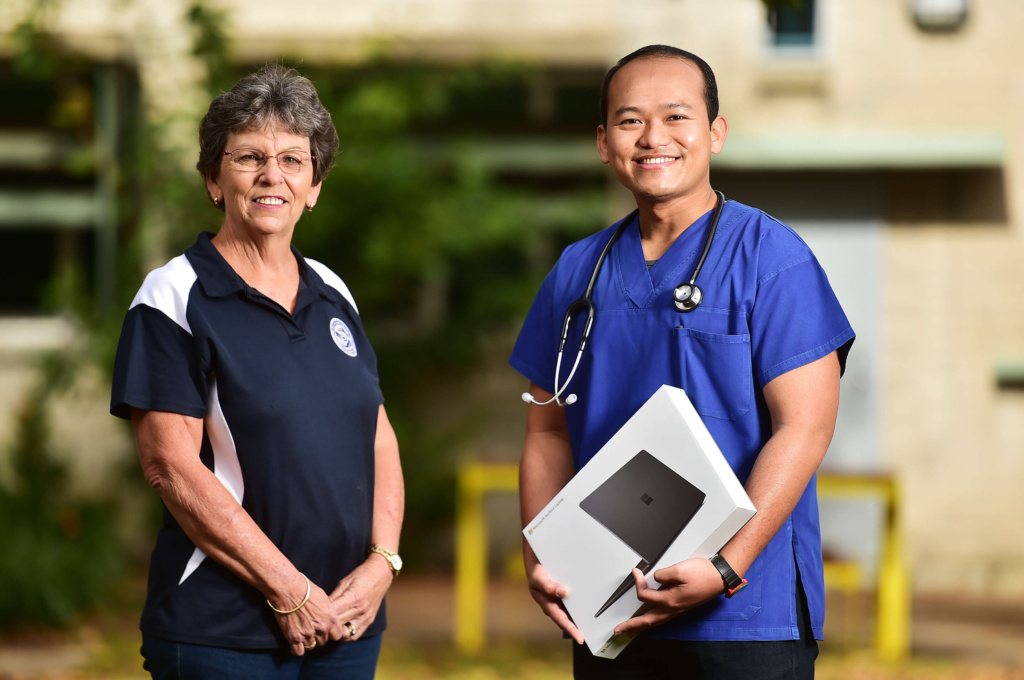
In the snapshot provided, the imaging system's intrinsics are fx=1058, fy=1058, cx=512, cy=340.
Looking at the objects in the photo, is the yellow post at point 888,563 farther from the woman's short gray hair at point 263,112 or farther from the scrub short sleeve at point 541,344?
the woman's short gray hair at point 263,112

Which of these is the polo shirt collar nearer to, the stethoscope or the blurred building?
the stethoscope

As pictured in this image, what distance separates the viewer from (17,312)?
890 cm

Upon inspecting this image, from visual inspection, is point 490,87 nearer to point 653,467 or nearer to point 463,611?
point 463,611

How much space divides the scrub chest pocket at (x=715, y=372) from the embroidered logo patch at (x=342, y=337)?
30.3 inches

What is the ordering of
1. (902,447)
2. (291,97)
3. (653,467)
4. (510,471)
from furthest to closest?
(902,447) < (510,471) < (291,97) < (653,467)

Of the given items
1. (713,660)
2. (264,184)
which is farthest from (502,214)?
(713,660)

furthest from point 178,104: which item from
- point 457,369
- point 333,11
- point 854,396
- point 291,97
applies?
point 291,97

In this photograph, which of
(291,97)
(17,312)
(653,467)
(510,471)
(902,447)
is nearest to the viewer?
(653,467)

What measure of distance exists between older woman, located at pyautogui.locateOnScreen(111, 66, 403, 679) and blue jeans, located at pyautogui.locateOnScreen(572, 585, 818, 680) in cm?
58

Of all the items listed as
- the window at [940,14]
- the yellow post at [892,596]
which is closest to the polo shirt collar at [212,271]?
the yellow post at [892,596]

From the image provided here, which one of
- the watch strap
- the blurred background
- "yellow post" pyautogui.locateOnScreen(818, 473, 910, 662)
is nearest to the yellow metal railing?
"yellow post" pyautogui.locateOnScreen(818, 473, 910, 662)

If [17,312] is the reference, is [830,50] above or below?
above

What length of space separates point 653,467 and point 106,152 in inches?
293

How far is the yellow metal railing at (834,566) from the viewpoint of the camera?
19.0 feet
